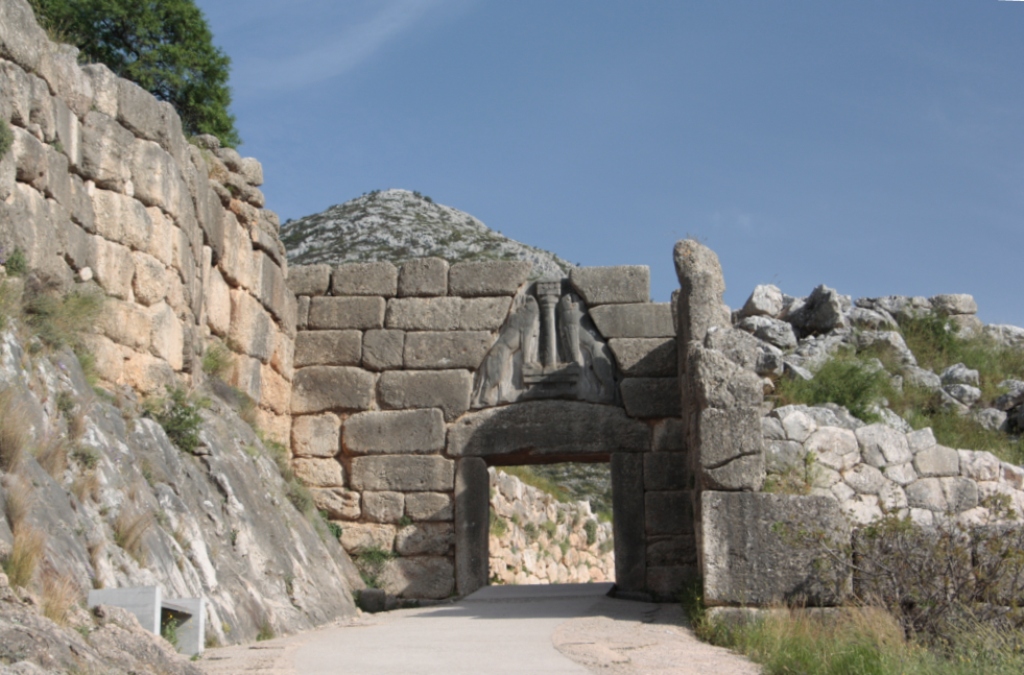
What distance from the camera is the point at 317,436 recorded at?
11758 millimetres

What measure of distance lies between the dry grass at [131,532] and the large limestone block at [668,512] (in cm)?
552

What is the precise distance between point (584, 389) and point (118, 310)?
4848 millimetres

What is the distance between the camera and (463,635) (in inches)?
291

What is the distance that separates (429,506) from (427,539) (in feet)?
1.06

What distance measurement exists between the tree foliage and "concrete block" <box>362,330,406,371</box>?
624 cm

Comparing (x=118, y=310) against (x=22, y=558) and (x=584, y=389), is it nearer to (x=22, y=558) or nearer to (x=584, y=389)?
(x=22, y=558)

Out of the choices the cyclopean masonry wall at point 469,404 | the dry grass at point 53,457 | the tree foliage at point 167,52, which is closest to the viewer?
the dry grass at point 53,457

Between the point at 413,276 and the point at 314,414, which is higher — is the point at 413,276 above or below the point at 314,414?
above

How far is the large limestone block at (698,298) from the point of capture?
9484 millimetres

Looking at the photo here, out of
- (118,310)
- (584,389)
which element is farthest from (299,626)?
(584,389)

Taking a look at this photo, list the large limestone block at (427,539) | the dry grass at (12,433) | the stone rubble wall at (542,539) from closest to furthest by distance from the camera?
the dry grass at (12,433), the large limestone block at (427,539), the stone rubble wall at (542,539)

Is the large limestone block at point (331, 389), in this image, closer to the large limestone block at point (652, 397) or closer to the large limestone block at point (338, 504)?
the large limestone block at point (338, 504)

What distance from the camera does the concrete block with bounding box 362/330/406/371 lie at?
38.7 feet

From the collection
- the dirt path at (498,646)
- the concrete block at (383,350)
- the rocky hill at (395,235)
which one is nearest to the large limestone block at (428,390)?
the concrete block at (383,350)
